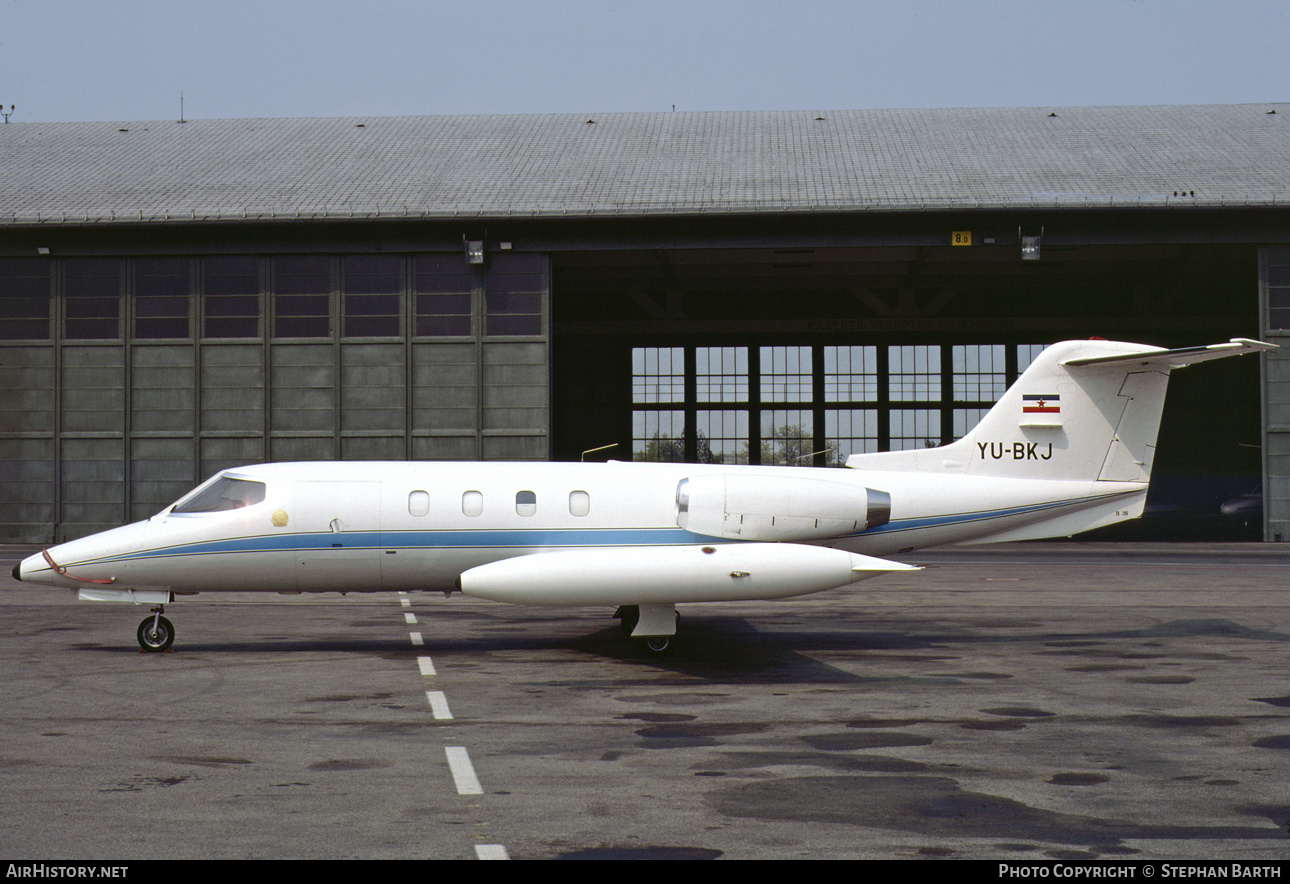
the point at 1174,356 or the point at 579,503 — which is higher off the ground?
the point at 1174,356

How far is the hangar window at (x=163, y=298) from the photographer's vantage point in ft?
120

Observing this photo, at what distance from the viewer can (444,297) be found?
36.2 m

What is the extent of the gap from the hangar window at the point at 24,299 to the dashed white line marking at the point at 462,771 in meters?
32.5

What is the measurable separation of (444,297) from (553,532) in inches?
860

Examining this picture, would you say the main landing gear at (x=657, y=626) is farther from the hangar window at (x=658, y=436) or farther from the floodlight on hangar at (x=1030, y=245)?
the hangar window at (x=658, y=436)

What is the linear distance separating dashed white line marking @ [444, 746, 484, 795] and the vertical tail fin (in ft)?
30.3

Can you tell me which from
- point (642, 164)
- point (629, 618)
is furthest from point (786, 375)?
point (629, 618)

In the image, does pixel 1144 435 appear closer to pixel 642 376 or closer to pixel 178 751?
pixel 178 751

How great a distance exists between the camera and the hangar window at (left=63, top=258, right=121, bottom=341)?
36656mm

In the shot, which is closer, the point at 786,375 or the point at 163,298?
the point at 163,298

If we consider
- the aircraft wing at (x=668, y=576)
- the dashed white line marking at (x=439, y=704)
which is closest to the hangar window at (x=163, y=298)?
the aircraft wing at (x=668, y=576)

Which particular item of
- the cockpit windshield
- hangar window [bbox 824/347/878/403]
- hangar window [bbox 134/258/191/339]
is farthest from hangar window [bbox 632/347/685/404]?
the cockpit windshield

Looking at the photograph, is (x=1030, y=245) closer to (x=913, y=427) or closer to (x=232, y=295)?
(x=913, y=427)

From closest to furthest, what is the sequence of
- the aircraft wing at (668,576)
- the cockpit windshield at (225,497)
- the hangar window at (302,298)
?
the aircraft wing at (668,576) < the cockpit windshield at (225,497) < the hangar window at (302,298)
